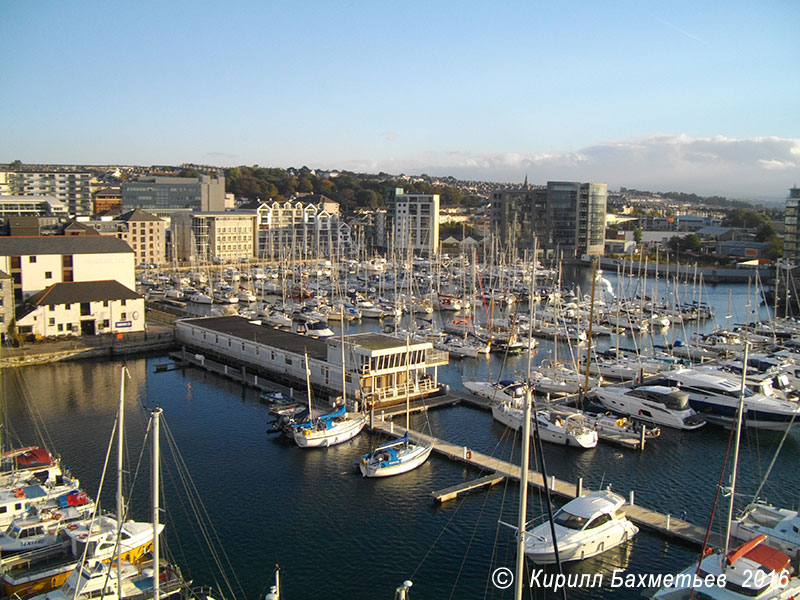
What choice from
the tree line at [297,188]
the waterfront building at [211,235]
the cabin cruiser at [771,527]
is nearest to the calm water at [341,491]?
the cabin cruiser at [771,527]

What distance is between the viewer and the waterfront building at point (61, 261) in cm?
2681

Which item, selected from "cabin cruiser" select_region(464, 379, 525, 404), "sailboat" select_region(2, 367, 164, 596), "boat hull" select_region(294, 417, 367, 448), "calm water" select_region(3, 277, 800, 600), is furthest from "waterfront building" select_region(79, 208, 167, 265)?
"sailboat" select_region(2, 367, 164, 596)

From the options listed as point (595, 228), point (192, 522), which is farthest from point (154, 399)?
point (595, 228)

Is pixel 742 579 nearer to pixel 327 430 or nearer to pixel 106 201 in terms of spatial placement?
pixel 327 430

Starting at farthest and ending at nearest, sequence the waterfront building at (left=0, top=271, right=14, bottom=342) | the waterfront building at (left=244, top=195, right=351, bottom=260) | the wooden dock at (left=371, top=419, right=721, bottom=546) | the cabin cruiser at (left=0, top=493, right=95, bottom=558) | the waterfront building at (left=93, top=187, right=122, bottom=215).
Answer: the waterfront building at (left=93, top=187, right=122, bottom=215) → the waterfront building at (left=244, top=195, right=351, bottom=260) → the waterfront building at (left=0, top=271, right=14, bottom=342) → the wooden dock at (left=371, top=419, right=721, bottom=546) → the cabin cruiser at (left=0, top=493, right=95, bottom=558)

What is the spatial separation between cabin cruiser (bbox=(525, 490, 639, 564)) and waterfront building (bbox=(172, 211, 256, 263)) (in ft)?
148

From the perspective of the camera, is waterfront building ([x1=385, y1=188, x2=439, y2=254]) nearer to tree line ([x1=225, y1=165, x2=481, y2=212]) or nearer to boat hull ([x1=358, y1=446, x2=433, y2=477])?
tree line ([x1=225, y1=165, x2=481, y2=212])

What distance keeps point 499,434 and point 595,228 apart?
167ft

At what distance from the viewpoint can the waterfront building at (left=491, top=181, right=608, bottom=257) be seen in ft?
209

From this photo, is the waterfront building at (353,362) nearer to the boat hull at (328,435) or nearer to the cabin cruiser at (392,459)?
the boat hull at (328,435)

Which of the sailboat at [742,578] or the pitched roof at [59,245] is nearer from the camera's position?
the sailboat at [742,578]

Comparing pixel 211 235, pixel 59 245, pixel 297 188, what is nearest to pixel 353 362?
pixel 59 245

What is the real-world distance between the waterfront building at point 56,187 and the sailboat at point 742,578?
247 feet

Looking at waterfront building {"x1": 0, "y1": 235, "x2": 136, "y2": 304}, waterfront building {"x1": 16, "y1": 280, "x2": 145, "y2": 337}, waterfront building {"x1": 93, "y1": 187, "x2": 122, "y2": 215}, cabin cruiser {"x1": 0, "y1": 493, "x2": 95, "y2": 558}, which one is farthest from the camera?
waterfront building {"x1": 93, "y1": 187, "x2": 122, "y2": 215}
